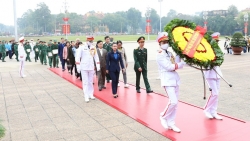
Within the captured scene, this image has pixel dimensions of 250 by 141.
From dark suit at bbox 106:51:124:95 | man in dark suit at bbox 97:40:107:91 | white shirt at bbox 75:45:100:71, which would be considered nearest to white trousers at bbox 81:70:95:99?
white shirt at bbox 75:45:100:71

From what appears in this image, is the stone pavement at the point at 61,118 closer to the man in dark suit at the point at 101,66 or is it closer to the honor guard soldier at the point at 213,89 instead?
the man in dark suit at the point at 101,66

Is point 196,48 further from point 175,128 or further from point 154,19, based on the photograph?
point 154,19

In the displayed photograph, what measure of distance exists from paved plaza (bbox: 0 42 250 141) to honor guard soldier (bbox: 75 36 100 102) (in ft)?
1.20

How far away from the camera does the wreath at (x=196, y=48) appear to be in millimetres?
4465

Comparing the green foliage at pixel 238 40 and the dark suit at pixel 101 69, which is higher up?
the green foliage at pixel 238 40

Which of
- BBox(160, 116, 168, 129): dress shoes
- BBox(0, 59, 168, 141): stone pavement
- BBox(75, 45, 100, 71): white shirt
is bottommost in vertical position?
BBox(0, 59, 168, 141): stone pavement

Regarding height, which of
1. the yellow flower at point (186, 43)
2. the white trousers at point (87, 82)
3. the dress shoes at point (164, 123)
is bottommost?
the dress shoes at point (164, 123)

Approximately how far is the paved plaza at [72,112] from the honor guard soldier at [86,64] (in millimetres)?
366

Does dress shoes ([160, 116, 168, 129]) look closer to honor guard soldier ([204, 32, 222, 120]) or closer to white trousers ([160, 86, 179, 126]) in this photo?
white trousers ([160, 86, 179, 126])

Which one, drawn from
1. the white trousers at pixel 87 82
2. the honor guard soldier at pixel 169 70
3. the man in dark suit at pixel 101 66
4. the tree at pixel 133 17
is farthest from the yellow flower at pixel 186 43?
the tree at pixel 133 17

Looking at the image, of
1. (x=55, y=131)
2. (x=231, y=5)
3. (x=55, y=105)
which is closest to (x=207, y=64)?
(x=55, y=131)

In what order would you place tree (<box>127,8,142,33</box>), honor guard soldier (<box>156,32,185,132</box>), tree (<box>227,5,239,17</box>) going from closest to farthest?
1. honor guard soldier (<box>156,32,185,132</box>)
2. tree (<box>227,5,239,17</box>)
3. tree (<box>127,8,142,33</box>)

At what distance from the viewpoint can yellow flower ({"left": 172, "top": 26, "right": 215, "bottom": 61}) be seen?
14.7 feet

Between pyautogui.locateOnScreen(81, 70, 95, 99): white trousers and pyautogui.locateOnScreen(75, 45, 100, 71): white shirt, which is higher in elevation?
pyautogui.locateOnScreen(75, 45, 100, 71): white shirt
